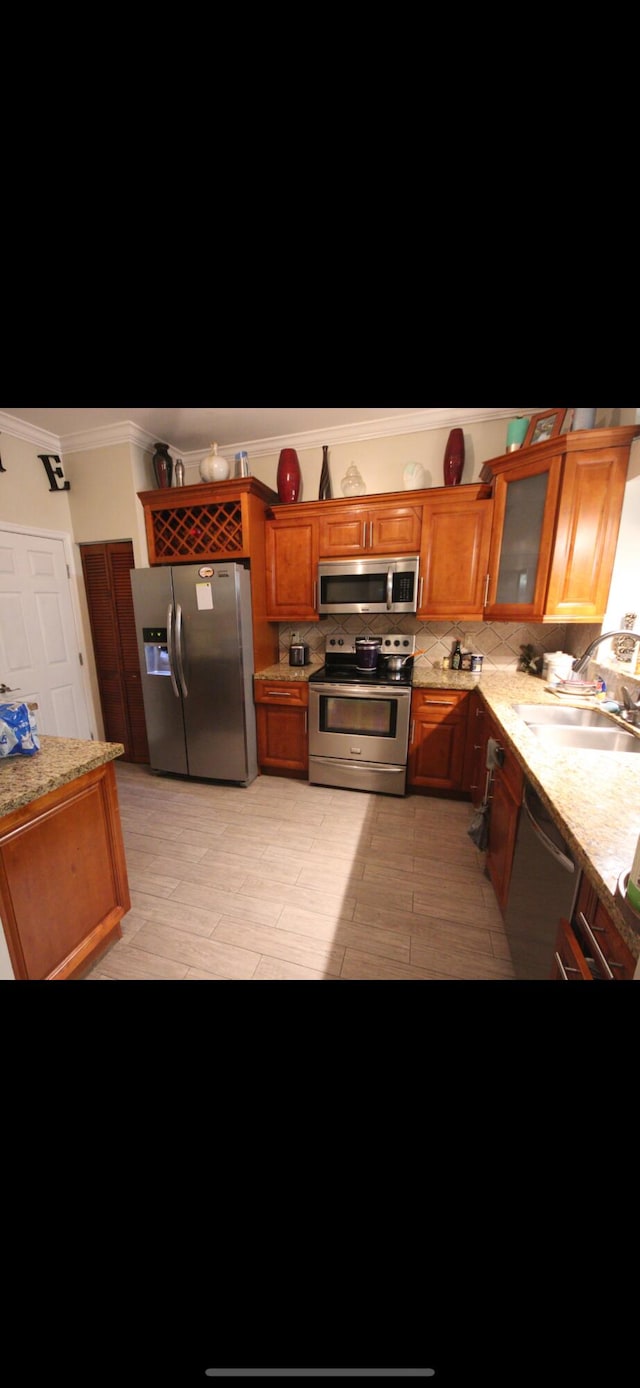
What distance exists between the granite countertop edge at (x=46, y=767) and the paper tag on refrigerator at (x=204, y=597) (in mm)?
1435

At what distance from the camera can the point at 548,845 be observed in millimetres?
1131

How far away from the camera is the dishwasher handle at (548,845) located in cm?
98

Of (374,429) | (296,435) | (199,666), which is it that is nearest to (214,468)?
(296,435)

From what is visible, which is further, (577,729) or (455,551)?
(455,551)

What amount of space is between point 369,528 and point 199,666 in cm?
150

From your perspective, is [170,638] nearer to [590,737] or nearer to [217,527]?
[217,527]

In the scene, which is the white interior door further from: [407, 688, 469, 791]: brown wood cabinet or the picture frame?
the picture frame

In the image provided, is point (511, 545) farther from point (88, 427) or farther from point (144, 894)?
point (88, 427)

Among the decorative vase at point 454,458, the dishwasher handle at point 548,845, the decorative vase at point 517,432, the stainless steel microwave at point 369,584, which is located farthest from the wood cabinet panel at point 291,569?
the dishwasher handle at point 548,845
